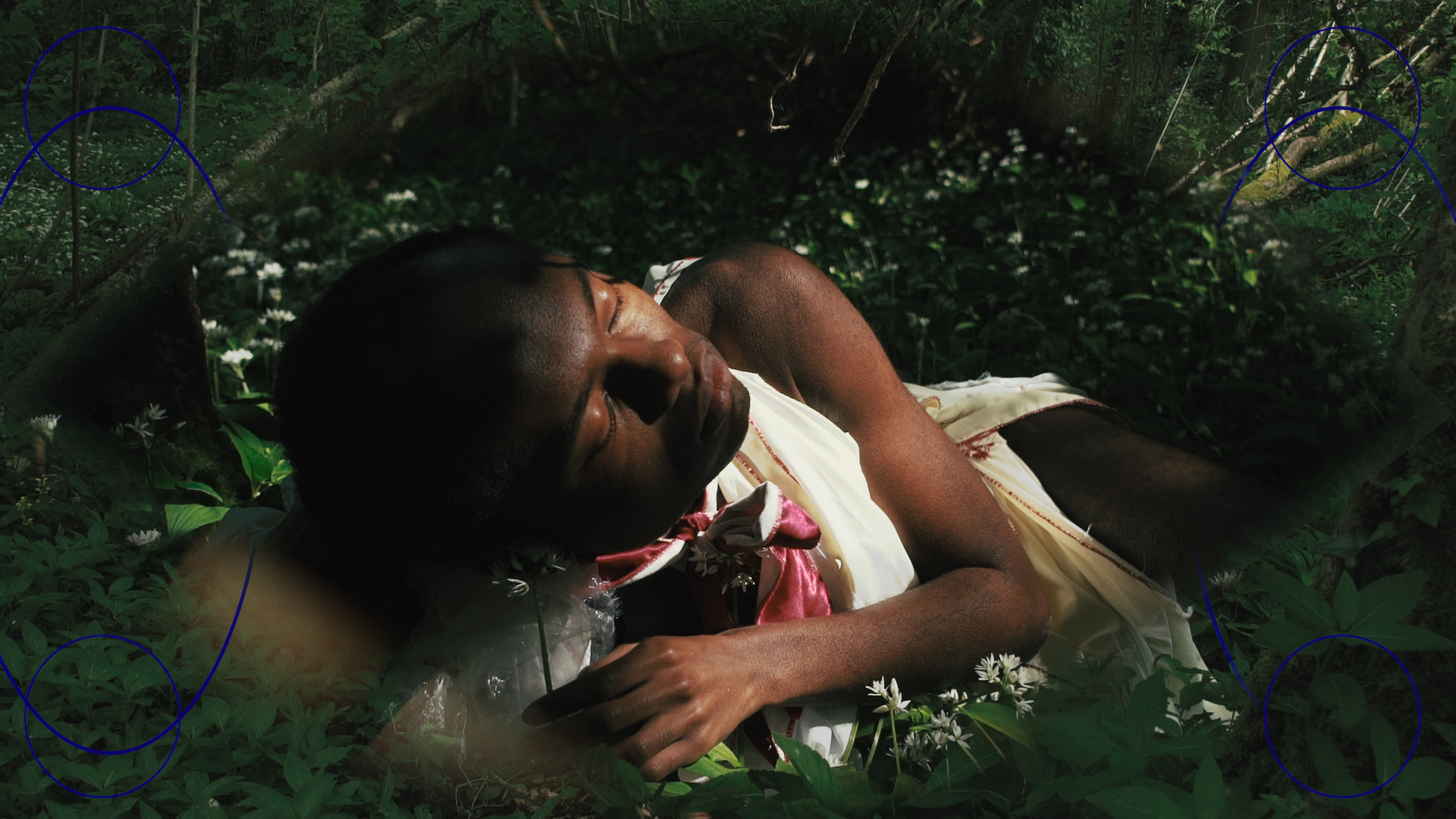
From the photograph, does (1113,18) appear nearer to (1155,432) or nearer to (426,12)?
(1155,432)

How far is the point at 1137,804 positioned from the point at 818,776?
1.13 feet

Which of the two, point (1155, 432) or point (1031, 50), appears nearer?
point (1031, 50)

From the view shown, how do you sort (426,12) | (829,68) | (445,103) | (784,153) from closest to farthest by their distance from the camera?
(426,12) < (445,103) < (829,68) < (784,153)

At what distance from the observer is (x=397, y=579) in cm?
149

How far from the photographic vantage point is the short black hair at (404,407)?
3.92 ft

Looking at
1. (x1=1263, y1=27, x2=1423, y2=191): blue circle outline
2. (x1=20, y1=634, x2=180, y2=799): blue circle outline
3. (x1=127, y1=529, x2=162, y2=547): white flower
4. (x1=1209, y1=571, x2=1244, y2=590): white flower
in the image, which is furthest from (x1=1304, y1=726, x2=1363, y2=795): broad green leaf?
(x1=127, y1=529, x2=162, y2=547): white flower

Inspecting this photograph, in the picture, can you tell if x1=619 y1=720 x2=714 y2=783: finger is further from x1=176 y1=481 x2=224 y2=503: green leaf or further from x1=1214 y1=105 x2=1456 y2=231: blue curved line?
x1=176 y1=481 x2=224 y2=503: green leaf

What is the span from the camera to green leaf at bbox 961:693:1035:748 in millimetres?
1149

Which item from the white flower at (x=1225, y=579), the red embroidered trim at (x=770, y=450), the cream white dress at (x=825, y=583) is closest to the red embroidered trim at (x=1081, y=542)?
the cream white dress at (x=825, y=583)

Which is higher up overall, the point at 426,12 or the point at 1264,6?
the point at 1264,6

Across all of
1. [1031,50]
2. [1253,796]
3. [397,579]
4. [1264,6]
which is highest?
[1264,6]

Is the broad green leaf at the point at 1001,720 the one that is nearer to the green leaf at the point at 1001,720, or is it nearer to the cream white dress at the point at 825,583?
the green leaf at the point at 1001,720

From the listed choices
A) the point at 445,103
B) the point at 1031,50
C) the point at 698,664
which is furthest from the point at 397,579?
the point at 445,103

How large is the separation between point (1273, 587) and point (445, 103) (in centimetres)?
325
